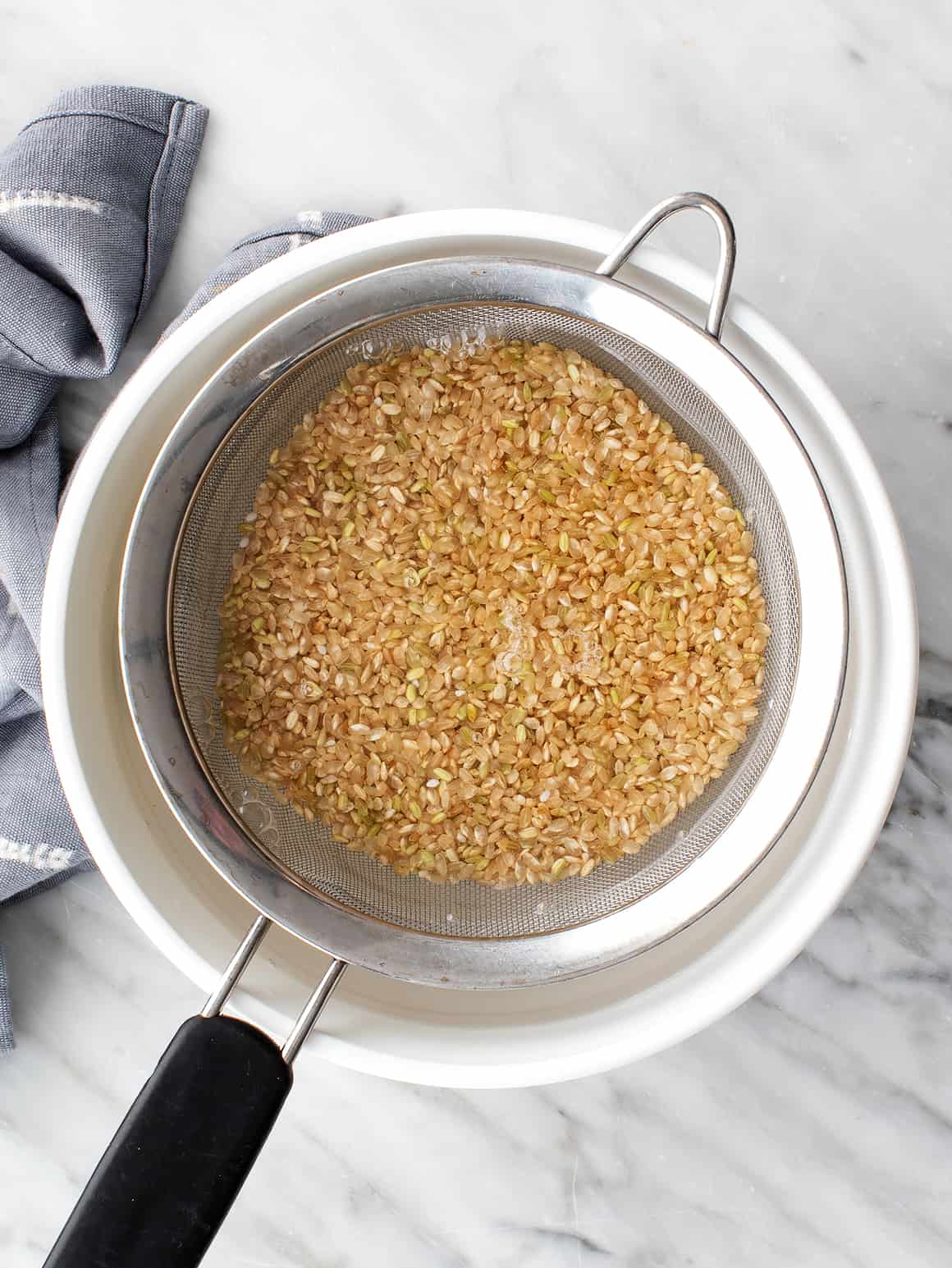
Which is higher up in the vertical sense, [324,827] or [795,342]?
[795,342]

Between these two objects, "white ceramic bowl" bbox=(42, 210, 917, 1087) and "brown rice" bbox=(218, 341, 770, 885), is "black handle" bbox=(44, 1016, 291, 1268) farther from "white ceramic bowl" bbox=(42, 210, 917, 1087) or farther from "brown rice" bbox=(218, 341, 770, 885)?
"brown rice" bbox=(218, 341, 770, 885)

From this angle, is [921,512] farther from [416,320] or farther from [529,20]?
[529,20]

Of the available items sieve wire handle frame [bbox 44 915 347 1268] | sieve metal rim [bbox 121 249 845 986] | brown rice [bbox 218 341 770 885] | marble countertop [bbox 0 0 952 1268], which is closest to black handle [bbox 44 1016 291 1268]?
sieve wire handle frame [bbox 44 915 347 1268]

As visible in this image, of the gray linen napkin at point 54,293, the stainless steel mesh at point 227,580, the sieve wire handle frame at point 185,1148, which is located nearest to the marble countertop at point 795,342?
the gray linen napkin at point 54,293

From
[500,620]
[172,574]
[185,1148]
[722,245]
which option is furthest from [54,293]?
[185,1148]

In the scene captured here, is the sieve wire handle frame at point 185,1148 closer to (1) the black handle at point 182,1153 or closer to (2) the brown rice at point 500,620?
(1) the black handle at point 182,1153

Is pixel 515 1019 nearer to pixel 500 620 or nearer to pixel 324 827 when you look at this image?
pixel 324 827
